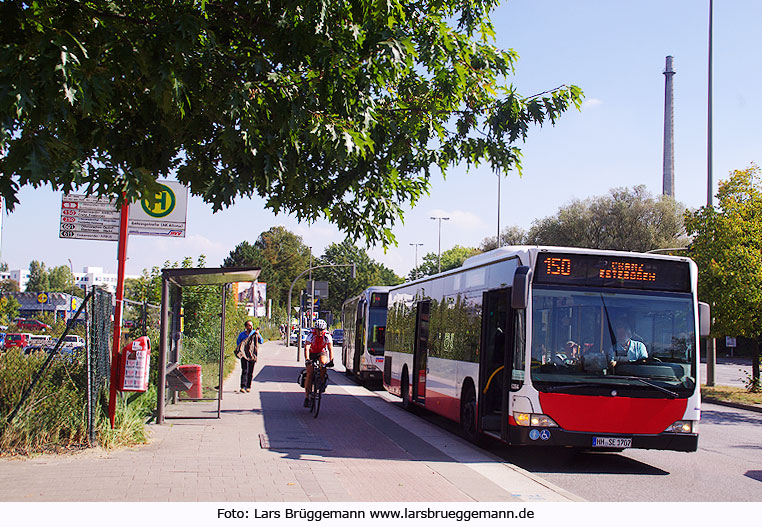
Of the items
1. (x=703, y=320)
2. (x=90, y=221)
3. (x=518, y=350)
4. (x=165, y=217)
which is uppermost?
(x=165, y=217)

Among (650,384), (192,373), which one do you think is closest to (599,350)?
(650,384)

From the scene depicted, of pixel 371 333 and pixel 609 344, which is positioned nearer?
pixel 609 344

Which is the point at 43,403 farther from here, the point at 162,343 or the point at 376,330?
the point at 376,330

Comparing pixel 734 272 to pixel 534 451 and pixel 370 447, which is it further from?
pixel 370 447

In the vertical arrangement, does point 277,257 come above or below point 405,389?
above

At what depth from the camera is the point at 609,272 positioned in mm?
10547

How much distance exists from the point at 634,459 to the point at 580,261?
336 cm

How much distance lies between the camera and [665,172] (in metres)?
71.6

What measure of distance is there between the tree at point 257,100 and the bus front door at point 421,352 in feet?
21.3

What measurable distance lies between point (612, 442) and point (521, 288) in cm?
229

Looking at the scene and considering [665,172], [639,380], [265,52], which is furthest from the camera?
[665,172]

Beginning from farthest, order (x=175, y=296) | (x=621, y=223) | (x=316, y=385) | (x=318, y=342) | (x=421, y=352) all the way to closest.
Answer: (x=621, y=223) < (x=421, y=352) < (x=318, y=342) < (x=175, y=296) < (x=316, y=385)

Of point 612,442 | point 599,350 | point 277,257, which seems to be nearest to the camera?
point 612,442
